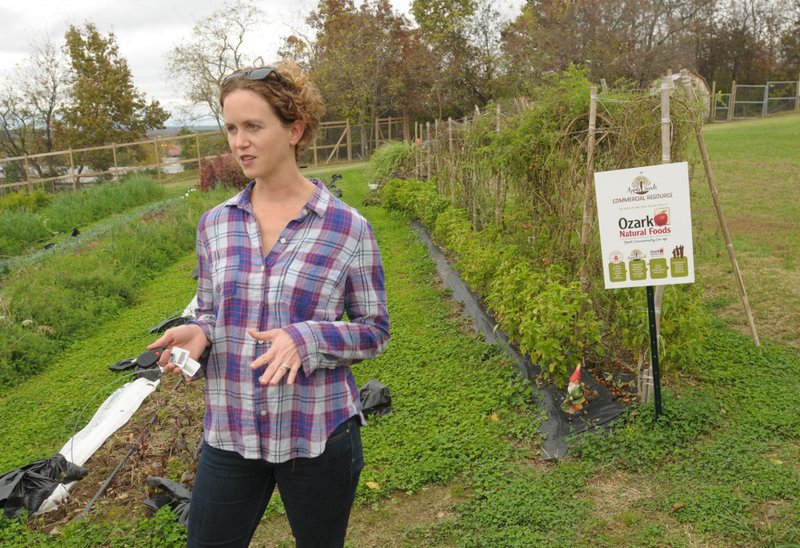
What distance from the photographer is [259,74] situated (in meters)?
1.67

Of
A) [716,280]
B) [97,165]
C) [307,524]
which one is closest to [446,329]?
[716,280]

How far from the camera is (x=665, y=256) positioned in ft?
11.4

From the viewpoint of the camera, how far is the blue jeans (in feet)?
5.68

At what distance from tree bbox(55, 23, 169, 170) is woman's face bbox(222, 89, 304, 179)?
30910 millimetres

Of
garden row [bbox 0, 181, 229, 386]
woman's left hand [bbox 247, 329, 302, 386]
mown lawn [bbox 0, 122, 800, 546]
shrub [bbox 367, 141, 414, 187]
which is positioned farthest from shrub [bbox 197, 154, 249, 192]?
woman's left hand [bbox 247, 329, 302, 386]

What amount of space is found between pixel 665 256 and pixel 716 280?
3408 millimetres

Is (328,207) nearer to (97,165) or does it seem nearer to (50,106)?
(97,165)

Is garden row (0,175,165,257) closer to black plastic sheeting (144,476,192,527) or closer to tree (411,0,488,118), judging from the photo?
black plastic sheeting (144,476,192,527)

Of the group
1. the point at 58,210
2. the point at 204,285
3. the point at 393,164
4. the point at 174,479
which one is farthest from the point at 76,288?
the point at 58,210

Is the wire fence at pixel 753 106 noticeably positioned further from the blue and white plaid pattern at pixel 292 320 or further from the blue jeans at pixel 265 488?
the blue jeans at pixel 265 488

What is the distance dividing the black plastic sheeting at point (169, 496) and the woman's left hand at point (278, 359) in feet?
7.22

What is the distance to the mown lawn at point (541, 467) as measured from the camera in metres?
3.07

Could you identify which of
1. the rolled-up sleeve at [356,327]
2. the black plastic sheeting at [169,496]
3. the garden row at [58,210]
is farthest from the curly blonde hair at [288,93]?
the garden row at [58,210]

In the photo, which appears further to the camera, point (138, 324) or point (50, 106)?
point (50, 106)
